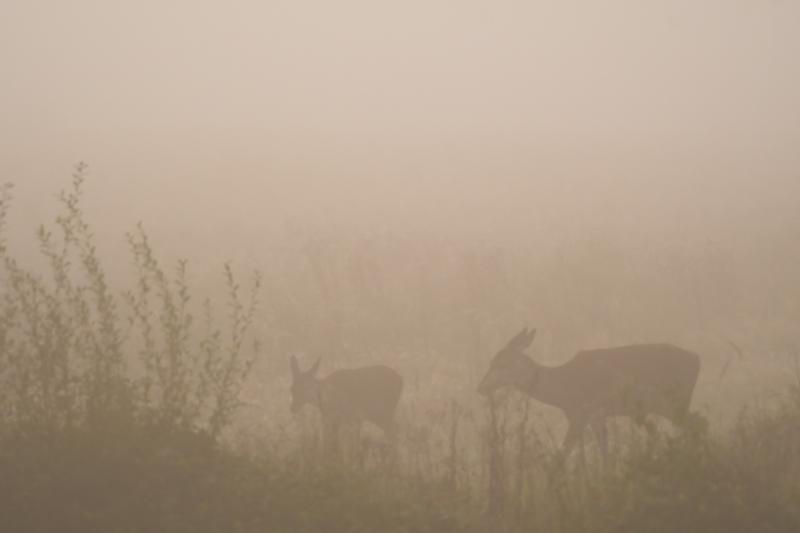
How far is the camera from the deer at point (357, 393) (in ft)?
41.2

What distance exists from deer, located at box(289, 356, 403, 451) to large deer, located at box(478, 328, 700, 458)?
1.74m

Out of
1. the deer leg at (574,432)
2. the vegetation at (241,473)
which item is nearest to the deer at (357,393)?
the deer leg at (574,432)

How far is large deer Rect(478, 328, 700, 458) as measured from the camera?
35.7 feet

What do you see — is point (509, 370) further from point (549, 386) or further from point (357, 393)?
point (357, 393)

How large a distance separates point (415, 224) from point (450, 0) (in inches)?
3652

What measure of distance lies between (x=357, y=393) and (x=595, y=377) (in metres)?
3.53

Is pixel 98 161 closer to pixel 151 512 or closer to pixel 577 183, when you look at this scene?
pixel 577 183

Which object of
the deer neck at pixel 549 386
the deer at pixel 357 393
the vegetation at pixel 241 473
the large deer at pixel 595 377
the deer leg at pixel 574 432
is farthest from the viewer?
A: the deer at pixel 357 393

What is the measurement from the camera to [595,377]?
11.5 metres

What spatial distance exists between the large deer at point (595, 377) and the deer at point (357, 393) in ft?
5.70

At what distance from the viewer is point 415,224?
25.7 metres

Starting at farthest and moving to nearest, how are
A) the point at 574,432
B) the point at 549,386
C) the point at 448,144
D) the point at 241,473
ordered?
the point at 448,144
the point at 549,386
the point at 574,432
the point at 241,473

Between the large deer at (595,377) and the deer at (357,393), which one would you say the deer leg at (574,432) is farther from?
the deer at (357,393)

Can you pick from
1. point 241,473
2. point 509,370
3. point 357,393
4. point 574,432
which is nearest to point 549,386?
point 509,370
